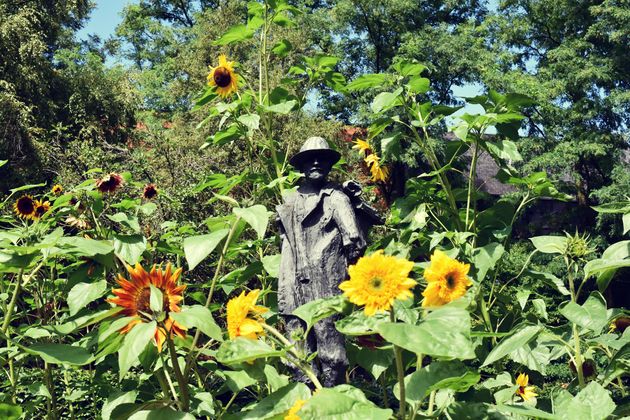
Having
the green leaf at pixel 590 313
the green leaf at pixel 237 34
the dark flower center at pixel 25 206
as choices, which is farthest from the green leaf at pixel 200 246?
the green leaf at pixel 237 34

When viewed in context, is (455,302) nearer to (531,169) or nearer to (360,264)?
(360,264)

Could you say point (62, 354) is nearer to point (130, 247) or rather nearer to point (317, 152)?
point (130, 247)

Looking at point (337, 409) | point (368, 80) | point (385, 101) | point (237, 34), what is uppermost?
point (237, 34)

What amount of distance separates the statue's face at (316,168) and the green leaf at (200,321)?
191cm

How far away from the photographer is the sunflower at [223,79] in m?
3.24

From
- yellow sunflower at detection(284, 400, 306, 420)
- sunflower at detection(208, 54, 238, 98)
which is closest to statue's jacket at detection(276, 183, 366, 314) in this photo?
sunflower at detection(208, 54, 238, 98)

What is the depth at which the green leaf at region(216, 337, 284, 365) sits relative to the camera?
4.25 feet

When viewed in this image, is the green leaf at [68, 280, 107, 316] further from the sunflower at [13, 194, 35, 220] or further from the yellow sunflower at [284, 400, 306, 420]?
the sunflower at [13, 194, 35, 220]

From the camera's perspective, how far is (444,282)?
4.64 ft

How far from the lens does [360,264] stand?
123cm

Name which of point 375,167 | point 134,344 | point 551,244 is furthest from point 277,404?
point 375,167

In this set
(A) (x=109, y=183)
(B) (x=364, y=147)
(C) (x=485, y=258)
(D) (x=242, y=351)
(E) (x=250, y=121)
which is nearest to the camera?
(D) (x=242, y=351)

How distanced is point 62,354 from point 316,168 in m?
1.90

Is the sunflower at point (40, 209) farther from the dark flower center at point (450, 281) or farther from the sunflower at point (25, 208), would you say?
the dark flower center at point (450, 281)
